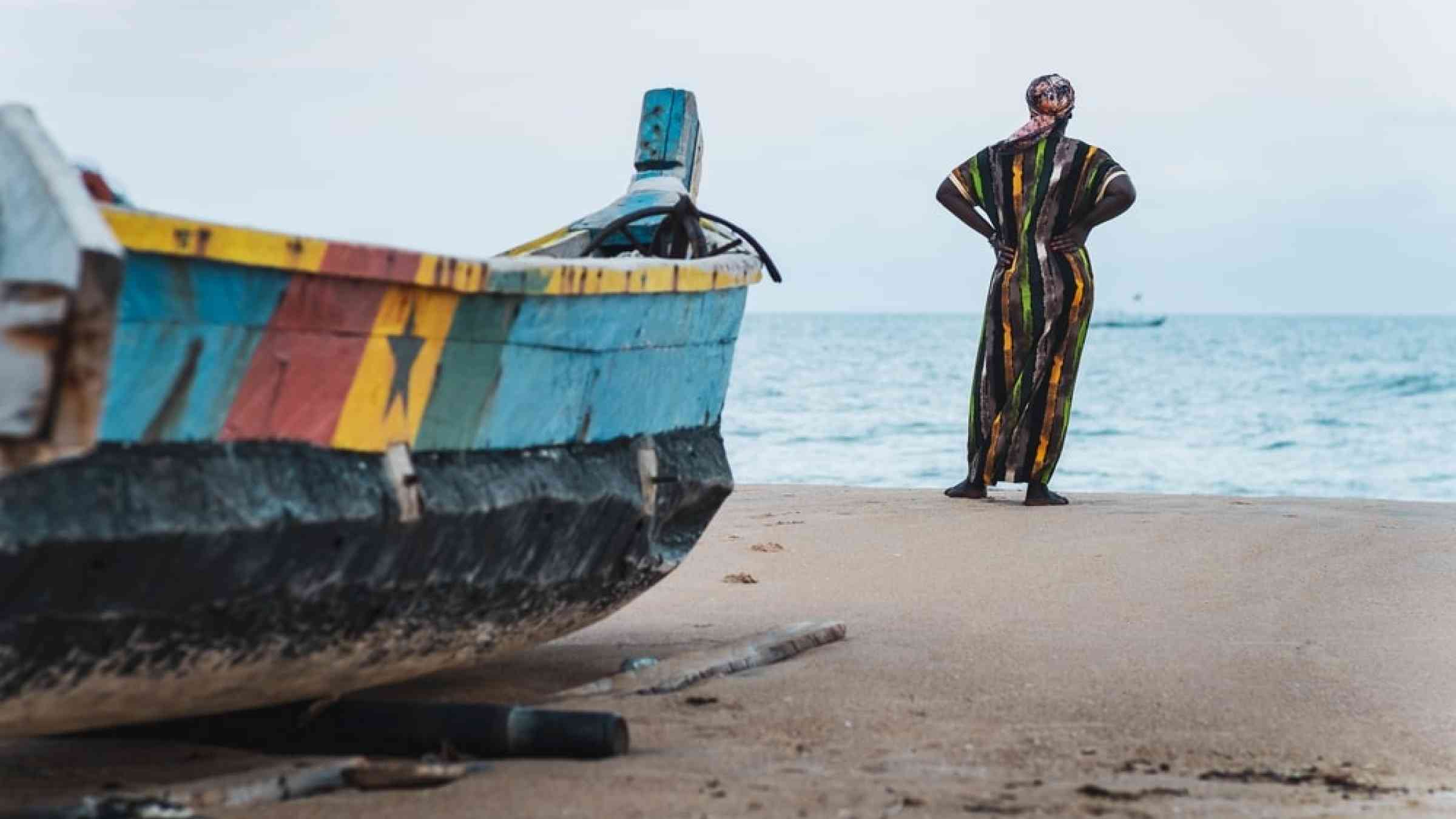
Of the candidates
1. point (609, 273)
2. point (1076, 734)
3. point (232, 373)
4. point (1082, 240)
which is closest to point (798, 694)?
point (1076, 734)

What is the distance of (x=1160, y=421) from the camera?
22688 mm

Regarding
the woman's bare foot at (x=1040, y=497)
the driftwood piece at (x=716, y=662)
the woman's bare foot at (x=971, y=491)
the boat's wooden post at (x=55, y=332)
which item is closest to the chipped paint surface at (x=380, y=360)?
the boat's wooden post at (x=55, y=332)

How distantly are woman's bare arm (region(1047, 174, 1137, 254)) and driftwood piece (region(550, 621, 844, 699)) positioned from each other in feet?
10.9

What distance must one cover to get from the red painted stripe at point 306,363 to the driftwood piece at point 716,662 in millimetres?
1086

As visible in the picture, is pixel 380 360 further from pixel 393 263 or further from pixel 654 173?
pixel 654 173

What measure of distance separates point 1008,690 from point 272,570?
175cm

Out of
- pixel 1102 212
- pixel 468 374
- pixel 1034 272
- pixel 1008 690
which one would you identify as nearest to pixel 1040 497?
pixel 1034 272

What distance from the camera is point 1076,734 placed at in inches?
134

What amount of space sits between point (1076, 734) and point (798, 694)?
61 cm

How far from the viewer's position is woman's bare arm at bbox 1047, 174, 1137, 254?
726 cm

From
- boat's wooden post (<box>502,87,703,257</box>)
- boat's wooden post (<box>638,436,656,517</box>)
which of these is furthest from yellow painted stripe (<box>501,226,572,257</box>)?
boat's wooden post (<box>638,436,656,517</box>)

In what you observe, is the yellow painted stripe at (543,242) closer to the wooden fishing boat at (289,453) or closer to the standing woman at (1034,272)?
the wooden fishing boat at (289,453)

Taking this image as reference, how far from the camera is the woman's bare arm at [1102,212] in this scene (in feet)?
23.8

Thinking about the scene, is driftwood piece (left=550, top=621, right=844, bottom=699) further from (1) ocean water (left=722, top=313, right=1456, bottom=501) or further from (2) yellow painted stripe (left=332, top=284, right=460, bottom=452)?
(1) ocean water (left=722, top=313, right=1456, bottom=501)
